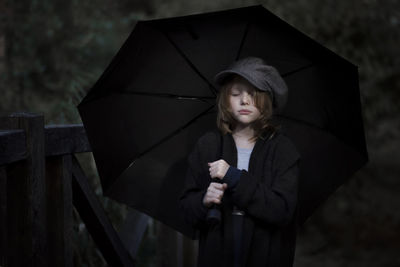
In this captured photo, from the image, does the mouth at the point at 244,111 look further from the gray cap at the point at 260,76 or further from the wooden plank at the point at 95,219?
the wooden plank at the point at 95,219

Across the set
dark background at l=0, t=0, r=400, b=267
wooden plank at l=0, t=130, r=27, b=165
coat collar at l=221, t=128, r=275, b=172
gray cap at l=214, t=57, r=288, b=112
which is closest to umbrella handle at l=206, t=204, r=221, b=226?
coat collar at l=221, t=128, r=275, b=172

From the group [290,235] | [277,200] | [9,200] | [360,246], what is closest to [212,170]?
[277,200]

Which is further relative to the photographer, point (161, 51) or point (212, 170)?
point (161, 51)

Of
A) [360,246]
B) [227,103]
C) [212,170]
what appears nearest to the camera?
[212,170]

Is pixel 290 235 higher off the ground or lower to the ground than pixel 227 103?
lower

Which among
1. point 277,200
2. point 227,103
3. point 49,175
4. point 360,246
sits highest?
point 227,103

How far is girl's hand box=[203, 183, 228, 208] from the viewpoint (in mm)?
2246

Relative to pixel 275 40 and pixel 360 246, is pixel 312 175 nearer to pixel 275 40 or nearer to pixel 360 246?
pixel 275 40

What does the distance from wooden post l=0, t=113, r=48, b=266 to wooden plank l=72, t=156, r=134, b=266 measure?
432mm

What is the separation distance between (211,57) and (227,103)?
30 cm

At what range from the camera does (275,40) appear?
8.26ft

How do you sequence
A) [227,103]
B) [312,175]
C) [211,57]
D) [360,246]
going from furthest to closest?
[360,246] < [312,175] < [211,57] < [227,103]

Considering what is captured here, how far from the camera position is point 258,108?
→ 2406mm

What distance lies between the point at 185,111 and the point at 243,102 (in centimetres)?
47
